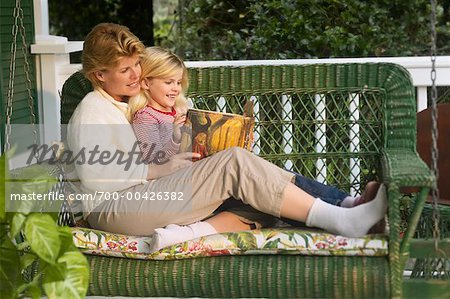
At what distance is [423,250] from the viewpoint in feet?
9.80

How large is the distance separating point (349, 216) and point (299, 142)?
33.6 inches

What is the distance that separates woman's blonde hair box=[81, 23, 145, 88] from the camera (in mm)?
3451

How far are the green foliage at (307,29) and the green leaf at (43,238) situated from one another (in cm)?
373

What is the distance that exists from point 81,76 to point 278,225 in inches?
39.8

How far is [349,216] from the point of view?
308 cm

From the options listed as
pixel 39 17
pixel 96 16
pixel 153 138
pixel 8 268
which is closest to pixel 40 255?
pixel 8 268

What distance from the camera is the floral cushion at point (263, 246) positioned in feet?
9.84

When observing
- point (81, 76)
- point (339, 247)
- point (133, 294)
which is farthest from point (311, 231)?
point (81, 76)

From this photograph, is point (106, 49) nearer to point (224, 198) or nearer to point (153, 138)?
point (153, 138)

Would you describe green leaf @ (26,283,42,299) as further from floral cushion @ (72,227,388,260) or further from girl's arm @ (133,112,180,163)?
girl's arm @ (133,112,180,163)

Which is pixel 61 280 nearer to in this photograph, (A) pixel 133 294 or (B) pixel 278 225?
(A) pixel 133 294

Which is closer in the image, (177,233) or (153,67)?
(177,233)

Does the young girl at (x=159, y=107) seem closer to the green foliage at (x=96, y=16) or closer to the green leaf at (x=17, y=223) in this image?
the green leaf at (x=17, y=223)

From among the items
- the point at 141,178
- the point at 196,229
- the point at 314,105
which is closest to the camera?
the point at 196,229
